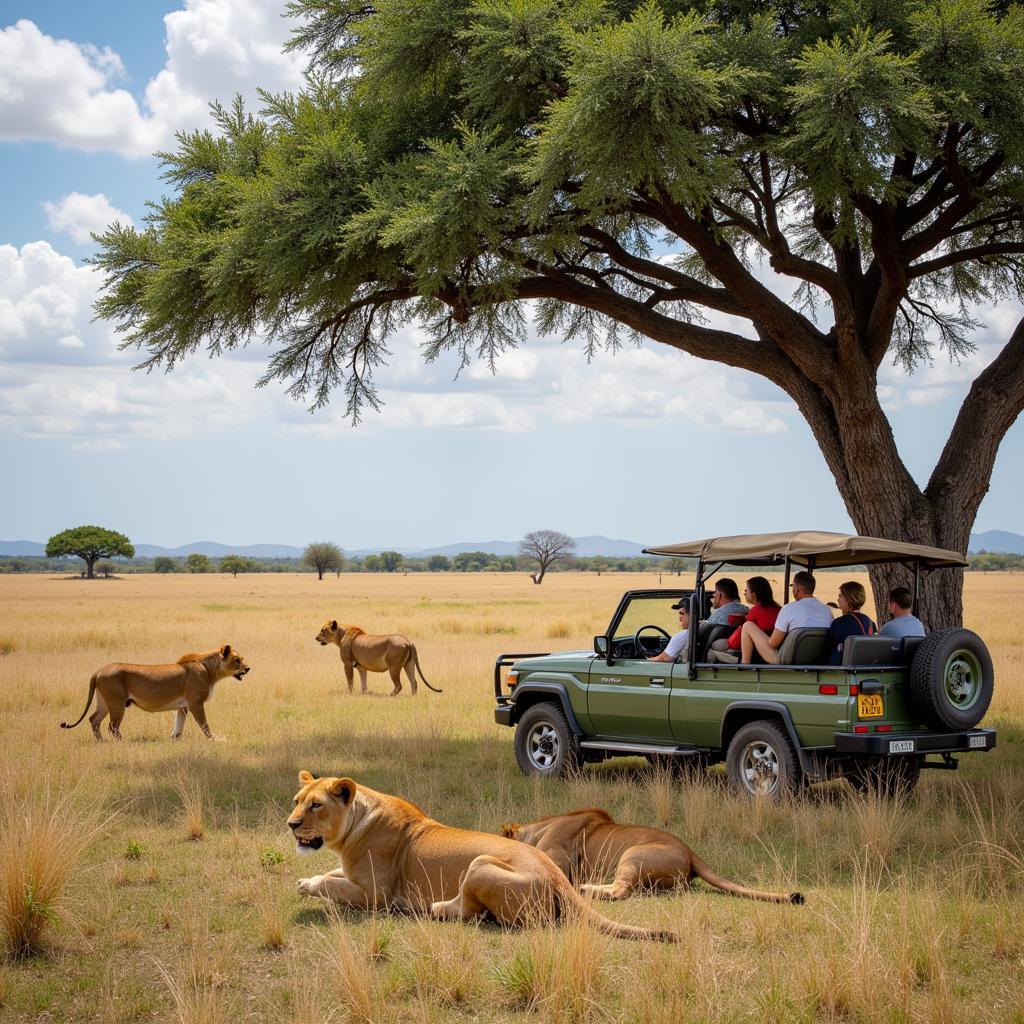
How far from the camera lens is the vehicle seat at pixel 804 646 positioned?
1012 centimetres

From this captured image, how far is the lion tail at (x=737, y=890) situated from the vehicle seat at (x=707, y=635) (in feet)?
11.7

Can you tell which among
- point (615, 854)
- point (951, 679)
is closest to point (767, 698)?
point (951, 679)

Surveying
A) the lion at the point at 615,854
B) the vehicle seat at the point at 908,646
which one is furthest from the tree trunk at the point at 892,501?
the lion at the point at 615,854

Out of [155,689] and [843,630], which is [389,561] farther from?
[843,630]

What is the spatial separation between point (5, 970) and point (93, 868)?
70.9 inches

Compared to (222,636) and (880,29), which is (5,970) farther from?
(222,636)

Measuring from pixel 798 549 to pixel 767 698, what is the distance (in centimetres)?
130

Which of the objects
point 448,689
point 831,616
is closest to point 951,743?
point 831,616

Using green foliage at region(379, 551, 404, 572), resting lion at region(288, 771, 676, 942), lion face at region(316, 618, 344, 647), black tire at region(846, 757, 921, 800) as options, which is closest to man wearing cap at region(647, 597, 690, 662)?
black tire at region(846, 757, 921, 800)

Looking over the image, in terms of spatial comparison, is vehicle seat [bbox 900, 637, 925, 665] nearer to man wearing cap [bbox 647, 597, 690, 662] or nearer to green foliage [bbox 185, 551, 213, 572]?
man wearing cap [bbox 647, 597, 690, 662]

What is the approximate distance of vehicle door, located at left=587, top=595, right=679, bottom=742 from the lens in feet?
35.5

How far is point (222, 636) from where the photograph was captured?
3056 centimetres

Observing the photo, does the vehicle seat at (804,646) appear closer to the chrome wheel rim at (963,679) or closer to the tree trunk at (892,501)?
the chrome wheel rim at (963,679)

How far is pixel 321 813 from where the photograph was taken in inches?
278
